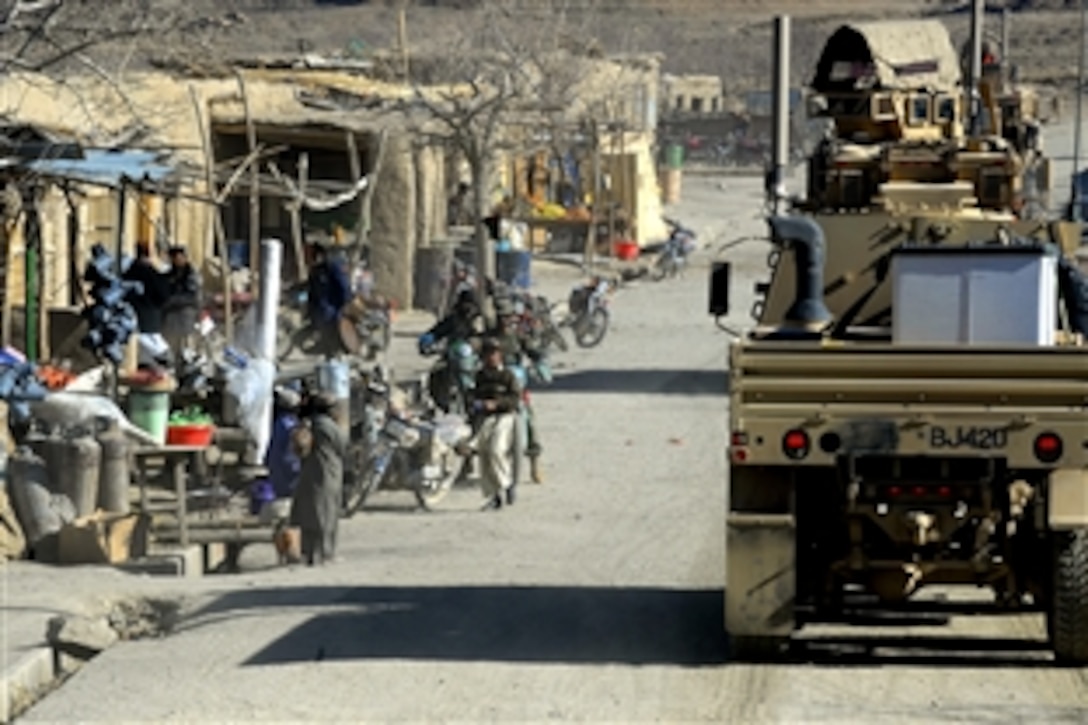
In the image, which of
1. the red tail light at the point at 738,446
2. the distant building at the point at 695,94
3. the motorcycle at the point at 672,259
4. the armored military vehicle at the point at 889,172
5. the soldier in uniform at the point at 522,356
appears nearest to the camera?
the red tail light at the point at 738,446

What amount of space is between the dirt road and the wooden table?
2.09 feet

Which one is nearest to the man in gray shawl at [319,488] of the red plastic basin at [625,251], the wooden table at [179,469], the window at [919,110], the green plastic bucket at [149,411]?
the wooden table at [179,469]

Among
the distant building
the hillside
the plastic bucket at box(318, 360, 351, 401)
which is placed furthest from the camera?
the hillside

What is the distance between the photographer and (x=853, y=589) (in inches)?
565

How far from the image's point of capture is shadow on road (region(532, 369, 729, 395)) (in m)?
27.2

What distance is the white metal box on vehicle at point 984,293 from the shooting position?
12805 millimetres

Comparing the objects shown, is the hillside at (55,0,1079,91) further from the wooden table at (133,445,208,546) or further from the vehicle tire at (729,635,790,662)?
the vehicle tire at (729,635,790,662)

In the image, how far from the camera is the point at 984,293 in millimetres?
12836

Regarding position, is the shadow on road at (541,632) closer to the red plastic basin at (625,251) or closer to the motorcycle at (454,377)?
the motorcycle at (454,377)

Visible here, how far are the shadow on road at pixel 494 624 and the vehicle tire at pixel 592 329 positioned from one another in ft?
54.5

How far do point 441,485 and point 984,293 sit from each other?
7.38 m

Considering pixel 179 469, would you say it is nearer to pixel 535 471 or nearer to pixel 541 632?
pixel 535 471

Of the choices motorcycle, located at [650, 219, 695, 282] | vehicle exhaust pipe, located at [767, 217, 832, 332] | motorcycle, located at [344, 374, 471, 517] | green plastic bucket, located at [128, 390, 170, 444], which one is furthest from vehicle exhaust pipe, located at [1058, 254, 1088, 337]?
motorcycle, located at [650, 219, 695, 282]

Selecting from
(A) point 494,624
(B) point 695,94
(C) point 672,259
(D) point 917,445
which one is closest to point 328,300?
(A) point 494,624
